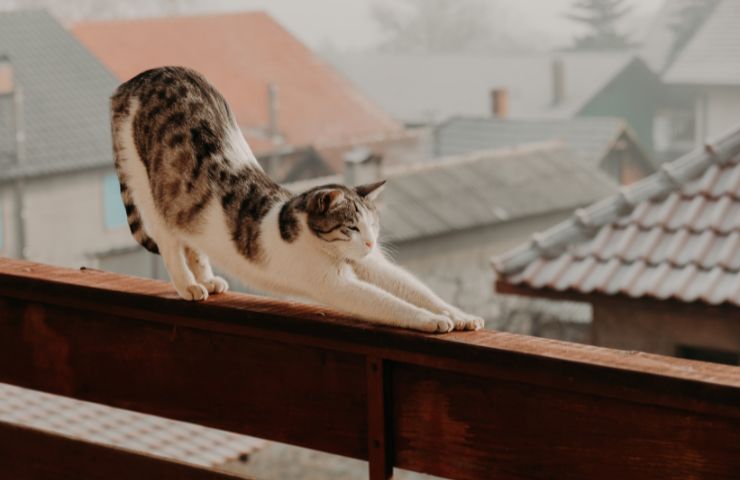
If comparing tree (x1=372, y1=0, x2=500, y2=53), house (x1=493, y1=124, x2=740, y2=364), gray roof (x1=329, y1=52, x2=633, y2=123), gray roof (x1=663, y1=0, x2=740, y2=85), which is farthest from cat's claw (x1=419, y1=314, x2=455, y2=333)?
tree (x1=372, y1=0, x2=500, y2=53)

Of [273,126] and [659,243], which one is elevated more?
[273,126]

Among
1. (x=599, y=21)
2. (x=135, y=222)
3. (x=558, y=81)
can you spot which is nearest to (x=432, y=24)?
(x=599, y=21)

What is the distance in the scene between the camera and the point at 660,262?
4062mm

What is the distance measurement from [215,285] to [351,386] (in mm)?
302

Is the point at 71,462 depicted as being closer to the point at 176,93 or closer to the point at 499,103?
the point at 176,93

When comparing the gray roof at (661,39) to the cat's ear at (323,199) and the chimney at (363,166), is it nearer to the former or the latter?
the chimney at (363,166)

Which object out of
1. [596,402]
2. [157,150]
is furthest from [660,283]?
[596,402]

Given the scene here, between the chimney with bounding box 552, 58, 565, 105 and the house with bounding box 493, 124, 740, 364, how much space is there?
45.6 feet

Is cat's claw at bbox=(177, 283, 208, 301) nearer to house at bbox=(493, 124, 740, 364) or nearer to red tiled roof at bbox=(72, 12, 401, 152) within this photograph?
house at bbox=(493, 124, 740, 364)

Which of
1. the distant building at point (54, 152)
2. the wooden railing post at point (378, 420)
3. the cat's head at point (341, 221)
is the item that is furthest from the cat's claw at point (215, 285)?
the distant building at point (54, 152)

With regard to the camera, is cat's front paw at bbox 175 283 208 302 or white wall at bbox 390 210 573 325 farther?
white wall at bbox 390 210 573 325

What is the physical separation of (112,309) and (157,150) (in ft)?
0.76

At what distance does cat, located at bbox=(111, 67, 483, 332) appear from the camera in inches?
47.0

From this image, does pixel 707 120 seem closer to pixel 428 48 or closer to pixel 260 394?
pixel 428 48
